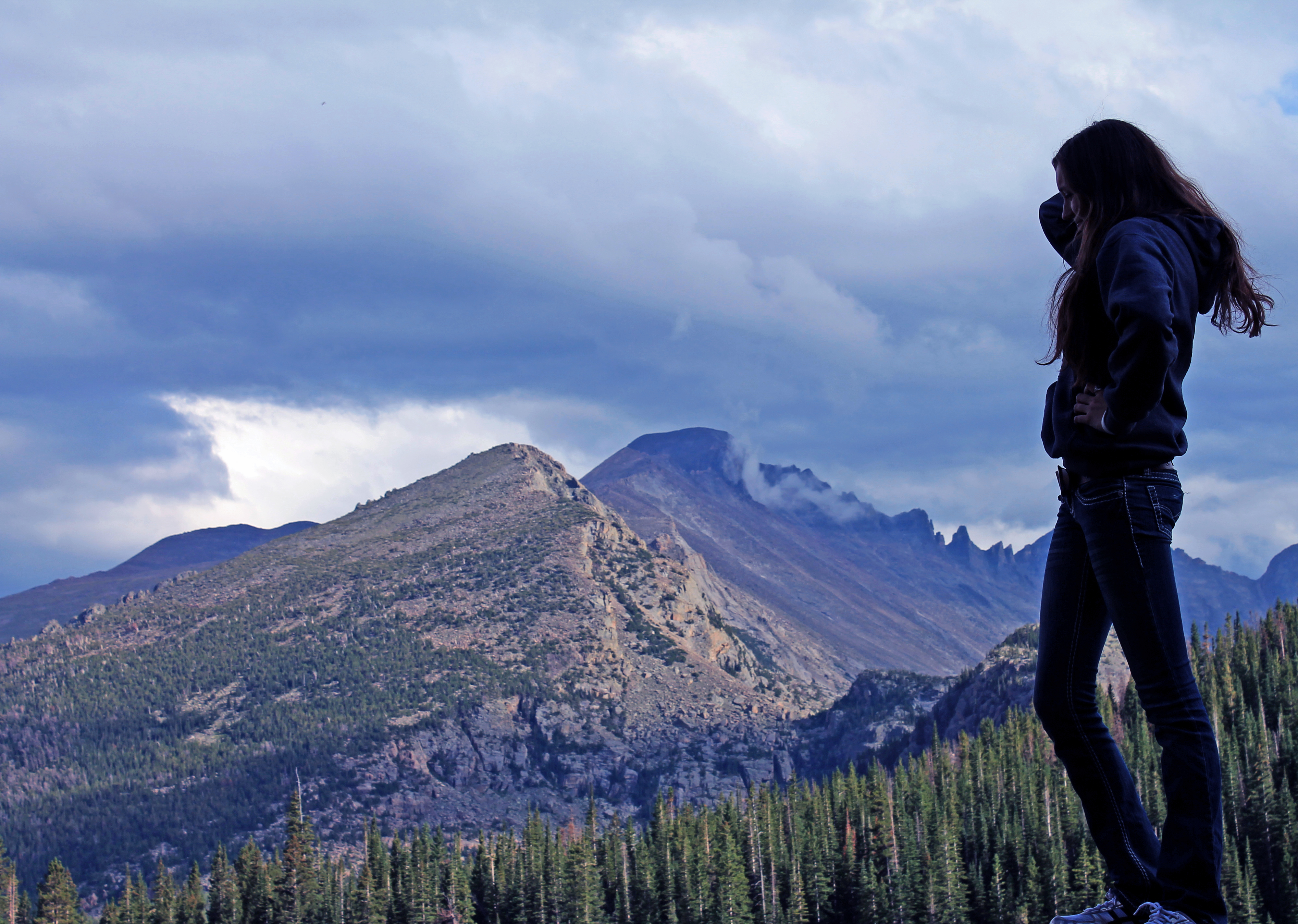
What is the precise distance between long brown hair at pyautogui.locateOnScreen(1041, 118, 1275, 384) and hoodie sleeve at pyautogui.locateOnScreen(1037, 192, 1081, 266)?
35cm

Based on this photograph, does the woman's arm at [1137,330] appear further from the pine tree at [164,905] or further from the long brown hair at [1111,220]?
the pine tree at [164,905]

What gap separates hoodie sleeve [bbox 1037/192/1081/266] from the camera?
338 inches

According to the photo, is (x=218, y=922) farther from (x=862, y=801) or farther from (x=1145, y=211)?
(x=1145, y=211)

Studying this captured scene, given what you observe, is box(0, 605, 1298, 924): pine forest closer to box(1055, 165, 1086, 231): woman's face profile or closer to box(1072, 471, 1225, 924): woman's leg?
box(1072, 471, 1225, 924): woman's leg

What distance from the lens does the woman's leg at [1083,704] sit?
796 cm

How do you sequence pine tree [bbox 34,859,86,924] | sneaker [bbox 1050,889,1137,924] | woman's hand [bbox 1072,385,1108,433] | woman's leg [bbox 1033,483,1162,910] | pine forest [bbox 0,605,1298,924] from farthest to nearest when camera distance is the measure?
pine tree [bbox 34,859,86,924] < pine forest [bbox 0,605,1298,924] < woman's leg [bbox 1033,483,1162,910] < sneaker [bbox 1050,889,1137,924] < woman's hand [bbox 1072,385,1108,433]

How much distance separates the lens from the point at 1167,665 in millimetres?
7527

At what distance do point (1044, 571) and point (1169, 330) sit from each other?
6.51 ft

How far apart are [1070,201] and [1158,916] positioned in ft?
16.0

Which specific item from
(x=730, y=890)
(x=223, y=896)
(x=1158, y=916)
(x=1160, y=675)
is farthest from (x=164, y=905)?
(x=1160, y=675)

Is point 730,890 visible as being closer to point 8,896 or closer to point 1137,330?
point 8,896

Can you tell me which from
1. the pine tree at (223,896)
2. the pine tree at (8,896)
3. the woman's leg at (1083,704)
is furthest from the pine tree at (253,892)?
the woman's leg at (1083,704)

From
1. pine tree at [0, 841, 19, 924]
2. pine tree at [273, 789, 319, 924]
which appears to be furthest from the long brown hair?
pine tree at [0, 841, 19, 924]

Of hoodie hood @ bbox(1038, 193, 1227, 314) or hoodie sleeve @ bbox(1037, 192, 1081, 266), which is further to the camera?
hoodie sleeve @ bbox(1037, 192, 1081, 266)
